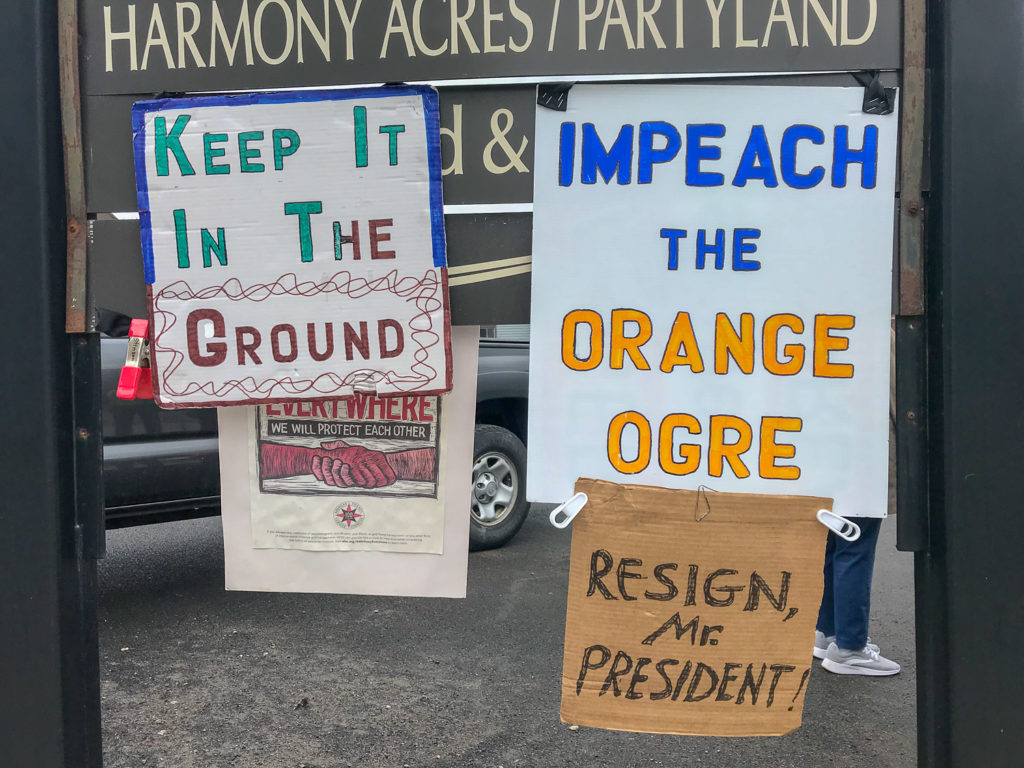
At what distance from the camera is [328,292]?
5.53ft

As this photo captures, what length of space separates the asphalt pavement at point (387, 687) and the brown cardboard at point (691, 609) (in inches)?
57.9

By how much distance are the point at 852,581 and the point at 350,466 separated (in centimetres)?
265

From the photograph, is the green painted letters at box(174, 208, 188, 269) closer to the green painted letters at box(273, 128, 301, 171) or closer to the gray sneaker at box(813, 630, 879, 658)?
the green painted letters at box(273, 128, 301, 171)

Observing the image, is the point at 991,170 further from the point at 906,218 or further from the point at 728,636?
the point at 728,636

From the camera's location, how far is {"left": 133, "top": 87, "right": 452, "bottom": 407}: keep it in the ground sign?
5.42 ft

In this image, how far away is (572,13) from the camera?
5.19ft

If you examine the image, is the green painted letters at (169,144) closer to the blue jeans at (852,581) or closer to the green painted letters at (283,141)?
the green painted letters at (283,141)

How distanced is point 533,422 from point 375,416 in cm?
34

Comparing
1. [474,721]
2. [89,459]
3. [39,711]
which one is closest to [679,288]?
[89,459]

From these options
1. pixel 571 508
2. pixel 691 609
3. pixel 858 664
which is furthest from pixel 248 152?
pixel 858 664

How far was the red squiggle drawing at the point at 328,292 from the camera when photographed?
1.68 metres

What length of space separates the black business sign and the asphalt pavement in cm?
231

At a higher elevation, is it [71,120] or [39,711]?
[71,120]

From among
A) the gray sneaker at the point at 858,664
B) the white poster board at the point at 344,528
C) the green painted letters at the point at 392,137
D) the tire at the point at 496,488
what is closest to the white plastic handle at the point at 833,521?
the white poster board at the point at 344,528
